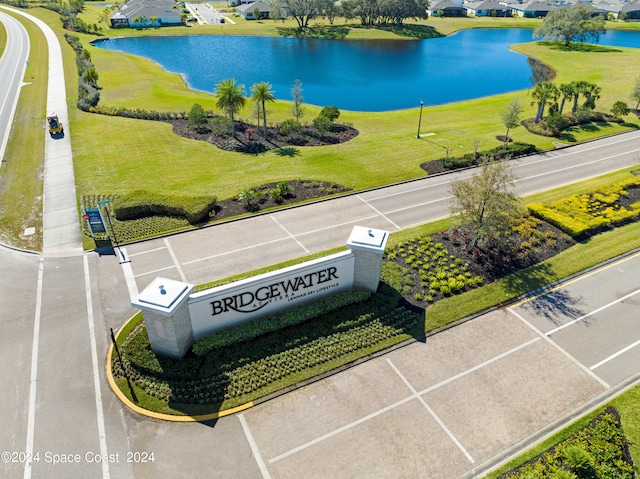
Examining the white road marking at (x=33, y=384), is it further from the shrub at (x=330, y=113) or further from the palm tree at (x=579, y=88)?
the palm tree at (x=579, y=88)

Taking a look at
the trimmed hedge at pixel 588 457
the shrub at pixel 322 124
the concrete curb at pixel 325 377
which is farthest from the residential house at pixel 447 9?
the trimmed hedge at pixel 588 457

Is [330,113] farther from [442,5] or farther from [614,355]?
[442,5]

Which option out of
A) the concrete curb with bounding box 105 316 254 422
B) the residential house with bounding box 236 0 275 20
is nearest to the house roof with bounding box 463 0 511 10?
the residential house with bounding box 236 0 275 20

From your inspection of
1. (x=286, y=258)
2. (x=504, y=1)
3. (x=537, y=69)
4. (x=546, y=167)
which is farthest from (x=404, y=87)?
(x=504, y=1)

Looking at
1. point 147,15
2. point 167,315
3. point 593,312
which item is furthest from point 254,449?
point 147,15

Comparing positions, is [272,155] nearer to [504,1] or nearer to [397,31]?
[397,31]

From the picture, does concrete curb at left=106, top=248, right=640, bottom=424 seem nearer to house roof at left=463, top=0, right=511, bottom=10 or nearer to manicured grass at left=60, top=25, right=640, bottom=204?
manicured grass at left=60, top=25, right=640, bottom=204

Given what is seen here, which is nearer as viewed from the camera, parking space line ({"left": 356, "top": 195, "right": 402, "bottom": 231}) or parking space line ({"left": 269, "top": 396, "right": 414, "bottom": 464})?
parking space line ({"left": 269, "top": 396, "right": 414, "bottom": 464})
